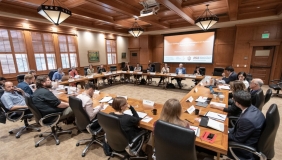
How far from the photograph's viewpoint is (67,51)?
7066 mm

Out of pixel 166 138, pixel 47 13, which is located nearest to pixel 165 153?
pixel 166 138

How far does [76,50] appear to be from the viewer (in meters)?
7.36

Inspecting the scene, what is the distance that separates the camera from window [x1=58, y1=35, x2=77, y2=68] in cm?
684

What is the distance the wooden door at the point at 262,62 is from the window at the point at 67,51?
9.41 metres

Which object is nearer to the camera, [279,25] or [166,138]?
[166,138]

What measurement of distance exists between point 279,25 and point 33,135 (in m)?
9.61

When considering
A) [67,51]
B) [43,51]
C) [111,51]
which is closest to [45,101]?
[43,51]

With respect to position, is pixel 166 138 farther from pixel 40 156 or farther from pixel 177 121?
pixel 40 156

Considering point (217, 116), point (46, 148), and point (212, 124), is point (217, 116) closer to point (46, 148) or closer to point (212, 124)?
point (212, 124)

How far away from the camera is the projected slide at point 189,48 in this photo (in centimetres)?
776

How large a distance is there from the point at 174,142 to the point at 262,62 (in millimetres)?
7993

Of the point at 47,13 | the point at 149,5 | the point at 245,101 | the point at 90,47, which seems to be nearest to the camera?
the point at 245,101

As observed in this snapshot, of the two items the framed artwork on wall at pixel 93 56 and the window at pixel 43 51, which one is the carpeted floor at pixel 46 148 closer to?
the window at pixel 43 51

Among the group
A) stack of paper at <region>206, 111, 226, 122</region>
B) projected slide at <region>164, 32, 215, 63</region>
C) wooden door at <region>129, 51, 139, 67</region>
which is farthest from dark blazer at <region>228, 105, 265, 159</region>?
wooden door at <region>129, 51, 139, 67</region>
